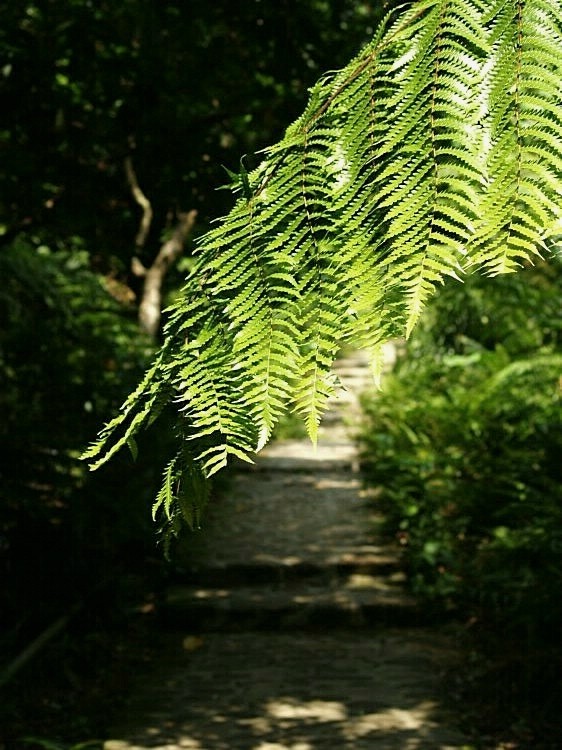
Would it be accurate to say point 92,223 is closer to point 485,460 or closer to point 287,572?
point 287,572

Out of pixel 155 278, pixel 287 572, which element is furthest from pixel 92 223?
pixel 155 278

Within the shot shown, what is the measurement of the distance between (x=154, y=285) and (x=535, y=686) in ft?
18.2

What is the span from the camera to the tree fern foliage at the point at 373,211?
816mm

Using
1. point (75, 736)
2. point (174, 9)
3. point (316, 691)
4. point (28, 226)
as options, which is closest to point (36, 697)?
point (75, 736)

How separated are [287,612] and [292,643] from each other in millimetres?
294

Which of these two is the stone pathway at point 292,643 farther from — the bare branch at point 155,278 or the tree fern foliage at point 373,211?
the tree fern foliage at point 373,211

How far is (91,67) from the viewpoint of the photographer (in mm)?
3764

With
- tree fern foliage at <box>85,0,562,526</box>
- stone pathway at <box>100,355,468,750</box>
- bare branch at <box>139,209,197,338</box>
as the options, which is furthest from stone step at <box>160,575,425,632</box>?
tree fern foliage at <box>85,0,562,526</box>

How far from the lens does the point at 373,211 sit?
0.86 metres

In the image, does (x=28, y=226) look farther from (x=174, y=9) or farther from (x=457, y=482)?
(x=457, y=482)

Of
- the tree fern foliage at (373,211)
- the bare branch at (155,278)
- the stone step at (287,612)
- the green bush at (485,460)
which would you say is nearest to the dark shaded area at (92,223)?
the stone step at (287,612)

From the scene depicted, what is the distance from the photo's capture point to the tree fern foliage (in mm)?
816

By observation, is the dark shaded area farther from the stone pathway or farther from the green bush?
the green bush

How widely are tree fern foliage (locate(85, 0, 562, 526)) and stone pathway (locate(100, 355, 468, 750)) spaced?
3851mm
